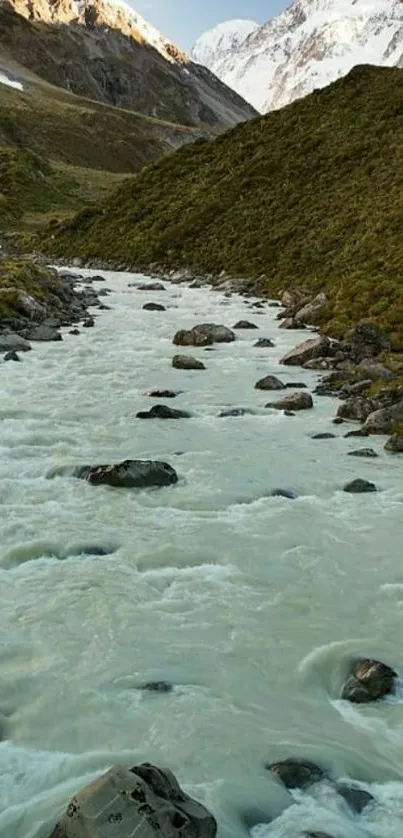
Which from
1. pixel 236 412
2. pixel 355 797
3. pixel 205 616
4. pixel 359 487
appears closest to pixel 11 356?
pixel 236 412

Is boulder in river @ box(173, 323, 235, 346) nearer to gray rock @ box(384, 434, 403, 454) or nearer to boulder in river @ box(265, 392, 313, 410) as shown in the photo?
boulder in river @ box(265, 392, 313, 410)

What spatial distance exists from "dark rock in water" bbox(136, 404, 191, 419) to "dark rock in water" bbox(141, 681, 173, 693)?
10432 mm

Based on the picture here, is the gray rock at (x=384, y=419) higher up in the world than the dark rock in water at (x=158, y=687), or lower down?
higher up

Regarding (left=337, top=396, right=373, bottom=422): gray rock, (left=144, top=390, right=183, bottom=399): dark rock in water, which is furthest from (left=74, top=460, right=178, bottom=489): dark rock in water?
(left=144, top=390, right=183, bottom=399): dark rock in water

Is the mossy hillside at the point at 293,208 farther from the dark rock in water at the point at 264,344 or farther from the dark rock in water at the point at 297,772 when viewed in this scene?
the dark rock in water at the point at 297,772

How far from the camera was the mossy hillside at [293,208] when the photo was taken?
36531 millimetres

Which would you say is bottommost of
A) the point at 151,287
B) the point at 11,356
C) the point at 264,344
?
the point at 11,356

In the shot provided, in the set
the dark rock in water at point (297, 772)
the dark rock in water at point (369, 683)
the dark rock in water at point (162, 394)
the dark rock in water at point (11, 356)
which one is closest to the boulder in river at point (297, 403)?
the dark rock in water at point (162, 394)

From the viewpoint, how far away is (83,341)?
2816 centimetres

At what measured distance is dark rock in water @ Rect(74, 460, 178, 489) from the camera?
44.6ft

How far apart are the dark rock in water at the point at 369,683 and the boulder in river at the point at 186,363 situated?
53.2ft

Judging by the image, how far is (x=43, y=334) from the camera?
92.7 feet

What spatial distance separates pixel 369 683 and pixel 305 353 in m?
16.6

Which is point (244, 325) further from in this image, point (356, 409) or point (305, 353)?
point (356, 409)
